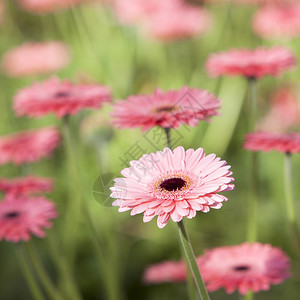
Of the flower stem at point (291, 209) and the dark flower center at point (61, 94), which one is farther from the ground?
the dark flower center at point (61, 94)

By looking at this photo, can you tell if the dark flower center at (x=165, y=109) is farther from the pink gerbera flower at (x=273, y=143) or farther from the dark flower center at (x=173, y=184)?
the dark flower center at (x=173, y=184)

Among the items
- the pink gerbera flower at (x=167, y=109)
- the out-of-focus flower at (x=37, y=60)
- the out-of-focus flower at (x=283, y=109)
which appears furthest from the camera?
the out-of-focus flower at (x=37, y=60)

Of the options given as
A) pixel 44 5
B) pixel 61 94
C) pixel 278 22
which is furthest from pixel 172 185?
pixel 44 5

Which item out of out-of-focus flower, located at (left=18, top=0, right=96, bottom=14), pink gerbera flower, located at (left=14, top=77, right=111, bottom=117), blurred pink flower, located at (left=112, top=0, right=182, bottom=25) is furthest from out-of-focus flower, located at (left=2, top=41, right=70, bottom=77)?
pink gerbera flower, located at (left=14, top=77, right=111, bottom=117)

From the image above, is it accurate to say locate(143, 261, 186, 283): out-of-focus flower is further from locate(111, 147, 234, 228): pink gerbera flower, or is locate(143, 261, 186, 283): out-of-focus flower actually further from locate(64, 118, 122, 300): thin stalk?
locate(111, 147, 234, 228): pink gerbera flower

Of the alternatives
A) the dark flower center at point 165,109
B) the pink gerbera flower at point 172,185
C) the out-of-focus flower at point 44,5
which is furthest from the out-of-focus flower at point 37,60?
the pink gerbera flower at point 172,185

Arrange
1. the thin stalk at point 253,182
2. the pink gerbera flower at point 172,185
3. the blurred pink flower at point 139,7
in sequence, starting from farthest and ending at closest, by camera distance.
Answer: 1. the blurred pink flower at point 139,7
2. the thin stalk at point 253,182
3. the pink gerbera flower at point 172,185
